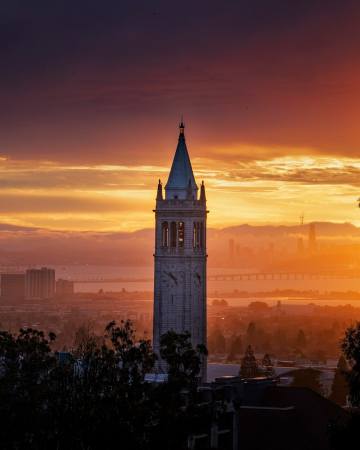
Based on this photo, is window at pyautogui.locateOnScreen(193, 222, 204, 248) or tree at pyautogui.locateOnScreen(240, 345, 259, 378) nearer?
window at pyautogui.locateOnScreen(193, 222, 204, 248)

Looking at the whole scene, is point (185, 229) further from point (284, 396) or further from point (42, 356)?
point (42, 356)

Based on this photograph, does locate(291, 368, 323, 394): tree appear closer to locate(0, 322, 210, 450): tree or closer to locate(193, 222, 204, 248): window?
locate(193, 222, 204, 248): window

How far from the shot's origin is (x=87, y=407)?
42125 mm

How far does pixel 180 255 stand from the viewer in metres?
79.6

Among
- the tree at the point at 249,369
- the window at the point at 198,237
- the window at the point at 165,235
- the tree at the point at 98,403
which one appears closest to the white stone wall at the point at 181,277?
the window at the point at 165,235

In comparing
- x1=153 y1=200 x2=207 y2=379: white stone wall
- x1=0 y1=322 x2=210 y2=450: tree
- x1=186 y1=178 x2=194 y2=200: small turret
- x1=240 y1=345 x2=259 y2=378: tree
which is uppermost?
x1=186 y1=178 x2=194 y2=200: small turret

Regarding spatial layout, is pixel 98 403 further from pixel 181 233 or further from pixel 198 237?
pixel 198 237

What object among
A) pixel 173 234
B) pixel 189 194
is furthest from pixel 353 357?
pixel 173 234

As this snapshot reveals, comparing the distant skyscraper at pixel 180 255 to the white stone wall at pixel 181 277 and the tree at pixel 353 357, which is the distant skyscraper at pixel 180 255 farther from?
the tree at pixel 353 357

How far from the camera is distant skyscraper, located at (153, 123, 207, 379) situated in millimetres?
79312

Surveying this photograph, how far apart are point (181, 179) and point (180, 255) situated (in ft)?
13.6

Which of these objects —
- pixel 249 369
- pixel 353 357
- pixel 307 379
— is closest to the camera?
pixel 353 357

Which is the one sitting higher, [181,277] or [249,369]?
[181,277]

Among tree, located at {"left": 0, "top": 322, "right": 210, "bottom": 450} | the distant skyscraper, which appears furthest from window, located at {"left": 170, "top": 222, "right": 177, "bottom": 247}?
tree, located at {"left": 0, "top": 322, "right": 210, "bottom": 450}
